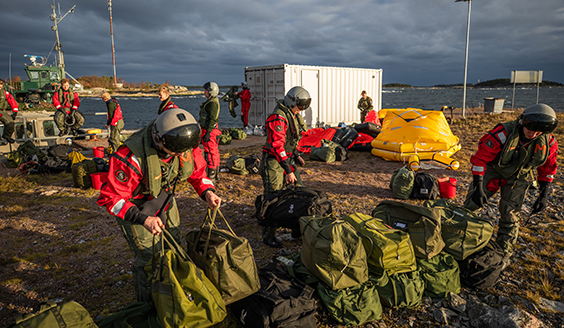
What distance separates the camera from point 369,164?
1030 cm

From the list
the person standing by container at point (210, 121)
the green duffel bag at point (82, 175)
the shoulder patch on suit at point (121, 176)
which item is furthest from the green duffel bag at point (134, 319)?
the green duffel bag at point (82, 175)

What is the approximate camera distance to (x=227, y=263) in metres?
2.61

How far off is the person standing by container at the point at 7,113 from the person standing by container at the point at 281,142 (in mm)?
10352

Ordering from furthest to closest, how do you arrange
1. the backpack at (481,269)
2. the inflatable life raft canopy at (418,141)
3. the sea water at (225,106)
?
1. the sea water at (225,106)
2. the inflatable life raft canopy at (418,141)
3. the backpack at (481,269)

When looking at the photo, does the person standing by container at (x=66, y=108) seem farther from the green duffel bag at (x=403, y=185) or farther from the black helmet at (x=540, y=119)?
the black helmet at (x=540, y=119)

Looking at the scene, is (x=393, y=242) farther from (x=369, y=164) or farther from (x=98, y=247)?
(x=369, y=164)

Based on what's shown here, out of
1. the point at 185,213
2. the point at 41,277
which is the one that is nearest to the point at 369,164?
the point at 185,213

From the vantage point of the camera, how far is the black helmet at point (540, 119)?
3787 mm

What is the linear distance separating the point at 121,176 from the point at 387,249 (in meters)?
2.60

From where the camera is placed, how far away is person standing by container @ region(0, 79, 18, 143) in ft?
34.5

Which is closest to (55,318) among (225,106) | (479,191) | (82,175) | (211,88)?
(479,191)

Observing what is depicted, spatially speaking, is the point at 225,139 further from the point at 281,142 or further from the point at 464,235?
the point at 464,235

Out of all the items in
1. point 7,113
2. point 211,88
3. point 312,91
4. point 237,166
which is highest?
point 312,91

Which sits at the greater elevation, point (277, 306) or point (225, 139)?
point (225, 139)
